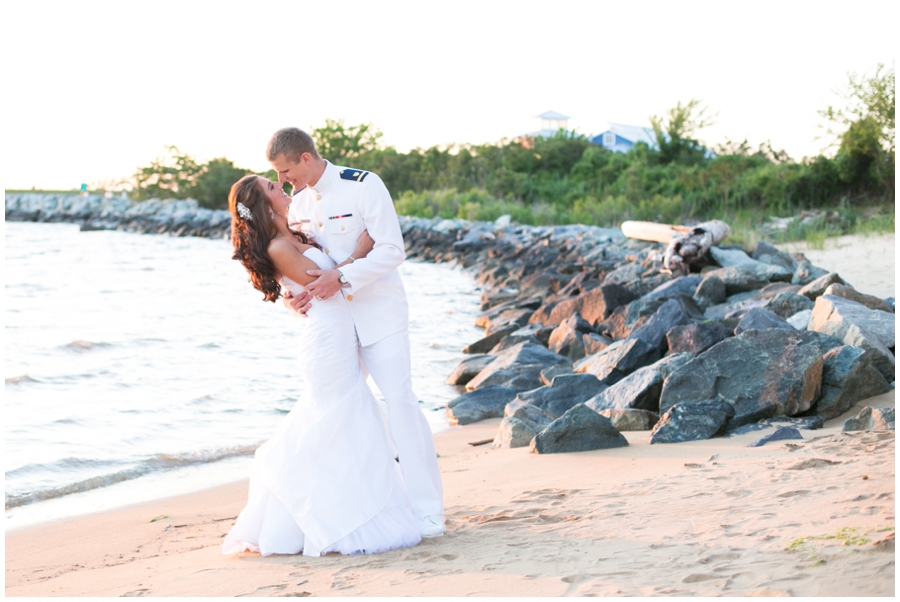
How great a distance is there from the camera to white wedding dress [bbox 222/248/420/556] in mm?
3793

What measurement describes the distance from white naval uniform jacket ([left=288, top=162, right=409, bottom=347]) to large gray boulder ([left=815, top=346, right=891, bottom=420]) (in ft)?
10.8

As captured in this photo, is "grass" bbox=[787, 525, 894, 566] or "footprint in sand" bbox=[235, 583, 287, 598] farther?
"footprint in sand" bbox=[235, 583, 287, 598]

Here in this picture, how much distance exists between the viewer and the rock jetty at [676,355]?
5.61m

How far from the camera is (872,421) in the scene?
16.2 ft

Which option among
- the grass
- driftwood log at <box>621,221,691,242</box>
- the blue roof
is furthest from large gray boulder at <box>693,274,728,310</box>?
the blue roof

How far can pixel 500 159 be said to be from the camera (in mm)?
41688

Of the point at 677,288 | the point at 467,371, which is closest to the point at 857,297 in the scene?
the point at 677,288

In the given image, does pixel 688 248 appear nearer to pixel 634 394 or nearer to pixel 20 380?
pixel 634 394

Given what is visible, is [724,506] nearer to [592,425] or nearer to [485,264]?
[592,425]

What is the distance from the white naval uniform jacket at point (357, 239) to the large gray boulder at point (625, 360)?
12.2 feet

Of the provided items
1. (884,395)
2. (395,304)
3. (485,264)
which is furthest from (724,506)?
(485,264)

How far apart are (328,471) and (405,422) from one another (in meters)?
0.46

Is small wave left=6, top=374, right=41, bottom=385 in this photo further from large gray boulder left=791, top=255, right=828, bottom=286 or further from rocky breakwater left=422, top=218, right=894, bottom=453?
large gray boulder left=791, top=255, right=828, bottom=286

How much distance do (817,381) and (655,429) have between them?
1.22 m
